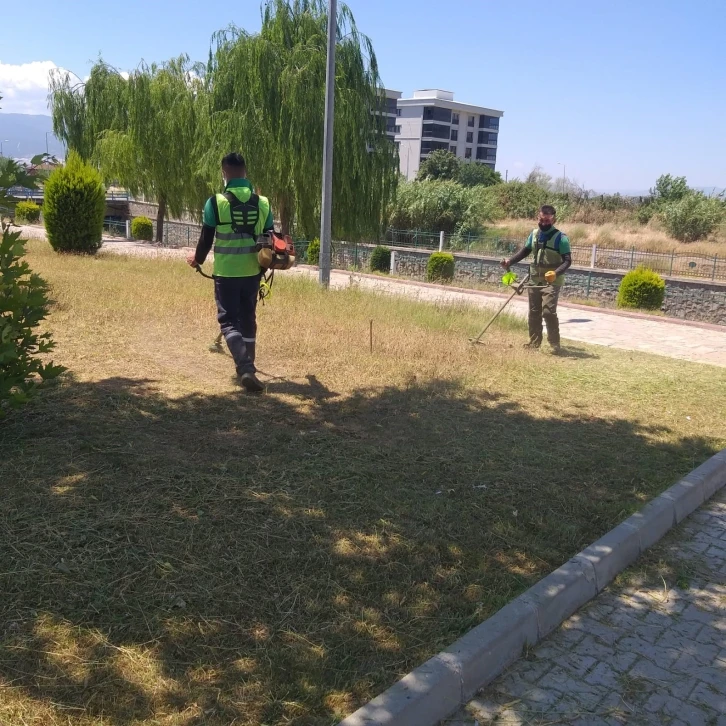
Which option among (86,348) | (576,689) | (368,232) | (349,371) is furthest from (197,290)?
(368,232)

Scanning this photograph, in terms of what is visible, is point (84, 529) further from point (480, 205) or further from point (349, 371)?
point (480, 205)

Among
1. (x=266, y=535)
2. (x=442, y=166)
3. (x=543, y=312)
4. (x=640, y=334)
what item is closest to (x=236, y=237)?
(x=266, y=535)

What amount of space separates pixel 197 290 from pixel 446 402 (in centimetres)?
665

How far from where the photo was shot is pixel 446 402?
252 inches

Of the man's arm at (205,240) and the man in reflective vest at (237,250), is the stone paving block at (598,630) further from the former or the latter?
the man's arm at (205,240)

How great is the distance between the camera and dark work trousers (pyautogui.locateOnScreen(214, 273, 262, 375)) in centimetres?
604

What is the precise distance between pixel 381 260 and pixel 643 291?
33.5ft

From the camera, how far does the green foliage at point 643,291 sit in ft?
58.2

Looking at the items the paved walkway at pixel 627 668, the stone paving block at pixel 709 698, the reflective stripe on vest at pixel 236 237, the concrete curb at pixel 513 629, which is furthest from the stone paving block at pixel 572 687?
the reflective stripe on vest at pixel 236 237

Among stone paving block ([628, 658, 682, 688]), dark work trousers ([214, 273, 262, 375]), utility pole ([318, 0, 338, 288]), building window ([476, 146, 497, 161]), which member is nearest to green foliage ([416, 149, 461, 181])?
building window ([476, 146, 497, 161])

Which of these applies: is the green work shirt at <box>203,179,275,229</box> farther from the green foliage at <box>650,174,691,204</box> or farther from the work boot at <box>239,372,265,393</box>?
the green foliage at <box>650,174,691,204</box>

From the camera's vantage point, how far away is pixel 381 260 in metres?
25.7

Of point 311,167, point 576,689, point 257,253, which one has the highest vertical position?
point 311,167

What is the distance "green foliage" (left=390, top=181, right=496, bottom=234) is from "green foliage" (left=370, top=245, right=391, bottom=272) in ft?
29.0
